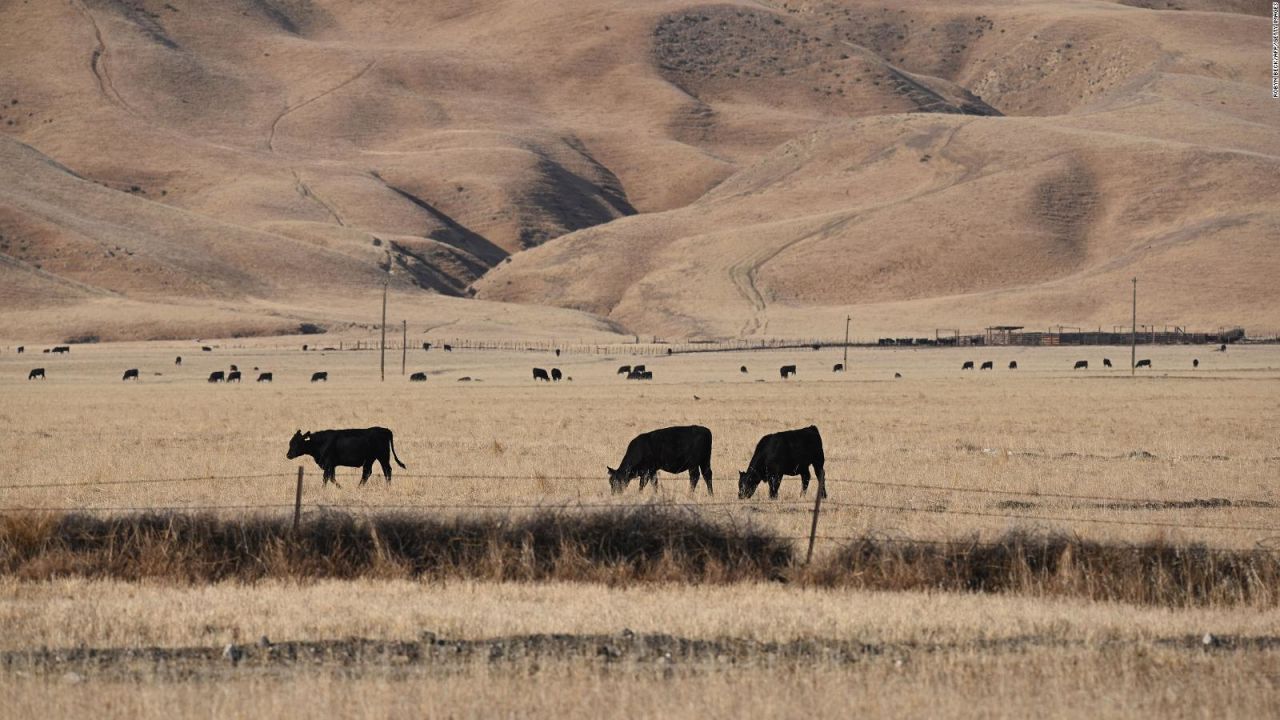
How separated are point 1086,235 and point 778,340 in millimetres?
61611

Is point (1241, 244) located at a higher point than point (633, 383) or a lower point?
higher

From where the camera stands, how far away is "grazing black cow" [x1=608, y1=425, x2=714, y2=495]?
2144 centimetres

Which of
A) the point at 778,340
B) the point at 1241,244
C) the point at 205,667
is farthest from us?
the point at 1241,244

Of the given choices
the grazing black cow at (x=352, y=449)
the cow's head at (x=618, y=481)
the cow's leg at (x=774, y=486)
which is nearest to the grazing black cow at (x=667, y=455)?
the cow's head at (x=618, y=481)

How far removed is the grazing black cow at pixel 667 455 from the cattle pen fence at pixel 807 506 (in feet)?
2.22

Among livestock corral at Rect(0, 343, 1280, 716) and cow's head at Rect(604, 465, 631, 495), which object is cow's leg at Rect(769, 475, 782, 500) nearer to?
livestock corral at Rect(0, 343, 1280, 716)

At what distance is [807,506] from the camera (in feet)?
68.4

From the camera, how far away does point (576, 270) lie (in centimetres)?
18712

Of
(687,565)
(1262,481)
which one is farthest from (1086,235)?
(687,565)

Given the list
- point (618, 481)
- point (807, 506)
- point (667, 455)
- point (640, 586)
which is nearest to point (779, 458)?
point (807, 506)

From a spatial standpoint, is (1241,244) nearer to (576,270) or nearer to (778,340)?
(778,340)

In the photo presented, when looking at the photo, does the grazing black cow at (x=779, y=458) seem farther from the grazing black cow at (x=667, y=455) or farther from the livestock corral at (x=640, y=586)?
the grazing black cow at (x=667, y=455)

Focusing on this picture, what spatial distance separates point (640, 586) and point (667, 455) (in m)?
6.44

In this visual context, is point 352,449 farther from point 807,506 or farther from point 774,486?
point 807,506
